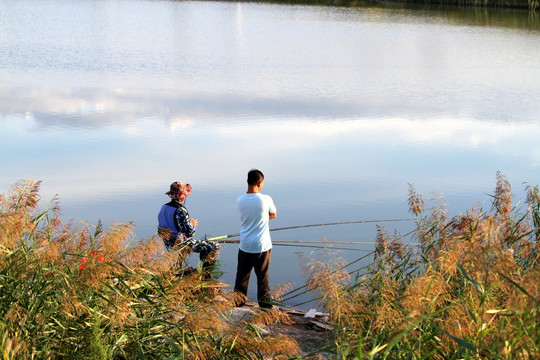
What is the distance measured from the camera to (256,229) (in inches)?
252

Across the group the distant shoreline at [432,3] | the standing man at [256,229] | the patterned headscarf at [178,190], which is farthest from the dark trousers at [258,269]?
the distant shoreline at [432,3]

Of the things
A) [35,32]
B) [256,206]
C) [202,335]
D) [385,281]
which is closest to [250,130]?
[256,206]

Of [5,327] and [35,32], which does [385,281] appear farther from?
[35,32]

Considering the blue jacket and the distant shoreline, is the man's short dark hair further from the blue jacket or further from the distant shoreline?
the distant shoreline

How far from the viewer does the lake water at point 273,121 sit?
10188 millimetres

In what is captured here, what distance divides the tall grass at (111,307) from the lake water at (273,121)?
10.5ft

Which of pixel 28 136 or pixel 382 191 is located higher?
pixel 28 136

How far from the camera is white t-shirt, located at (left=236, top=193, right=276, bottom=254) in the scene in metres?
6.32

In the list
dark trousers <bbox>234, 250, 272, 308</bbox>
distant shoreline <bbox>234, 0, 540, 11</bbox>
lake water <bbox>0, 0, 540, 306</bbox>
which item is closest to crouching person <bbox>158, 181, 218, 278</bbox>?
dark trousers <bbox>234, 250, 272, 308</bbox>

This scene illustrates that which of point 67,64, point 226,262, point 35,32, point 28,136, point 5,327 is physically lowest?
point 226,262

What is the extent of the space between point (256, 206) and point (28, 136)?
829cm

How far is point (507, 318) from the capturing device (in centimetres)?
359

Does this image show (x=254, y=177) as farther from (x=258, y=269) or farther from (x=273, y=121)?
(x=273, y=121)

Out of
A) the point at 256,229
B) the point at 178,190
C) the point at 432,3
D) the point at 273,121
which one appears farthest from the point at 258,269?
the point at 432,3
